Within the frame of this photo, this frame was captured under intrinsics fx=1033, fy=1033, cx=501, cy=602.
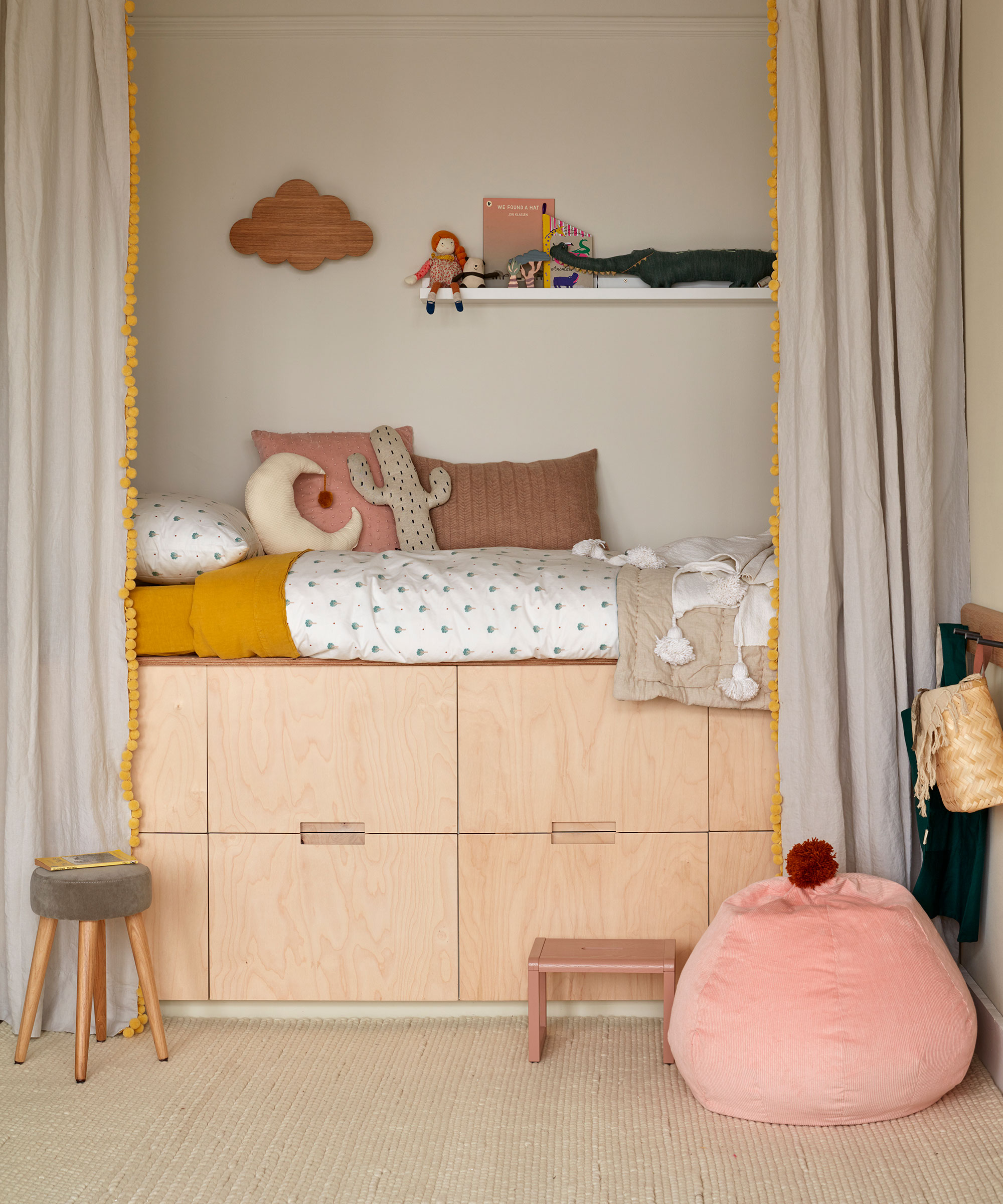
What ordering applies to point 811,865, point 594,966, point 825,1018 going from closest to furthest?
point 825,1018 < point 811,865 < point 594,966

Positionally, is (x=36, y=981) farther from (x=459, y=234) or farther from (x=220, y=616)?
(x=459, y=234)

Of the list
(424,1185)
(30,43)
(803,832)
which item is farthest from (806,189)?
(424,1185)

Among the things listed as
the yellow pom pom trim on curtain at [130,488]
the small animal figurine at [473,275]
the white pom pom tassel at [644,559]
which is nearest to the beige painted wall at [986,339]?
the white pom pom tassel at [644,559]

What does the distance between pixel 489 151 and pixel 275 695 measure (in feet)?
5.82

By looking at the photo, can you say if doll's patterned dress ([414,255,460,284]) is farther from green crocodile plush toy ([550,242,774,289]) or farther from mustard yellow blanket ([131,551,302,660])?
mustard yellow blanket ([131,551,302,660])

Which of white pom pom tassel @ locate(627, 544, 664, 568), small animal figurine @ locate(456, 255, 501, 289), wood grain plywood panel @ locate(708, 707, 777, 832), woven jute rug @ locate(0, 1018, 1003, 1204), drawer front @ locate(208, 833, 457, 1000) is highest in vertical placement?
small animal figurine @ locate(456, 255, 501, 289)

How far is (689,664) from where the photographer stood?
6.48 feet

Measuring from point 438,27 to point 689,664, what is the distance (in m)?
2.05

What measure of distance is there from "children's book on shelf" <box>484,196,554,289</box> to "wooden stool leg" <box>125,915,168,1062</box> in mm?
1936

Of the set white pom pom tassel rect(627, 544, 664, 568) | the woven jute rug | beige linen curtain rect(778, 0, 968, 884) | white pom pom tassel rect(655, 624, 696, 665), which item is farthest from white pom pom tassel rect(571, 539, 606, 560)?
the woven jute rug

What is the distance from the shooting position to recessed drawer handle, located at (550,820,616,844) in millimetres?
2051

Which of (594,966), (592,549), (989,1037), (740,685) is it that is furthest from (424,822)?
(989,1037)

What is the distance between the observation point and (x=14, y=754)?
1960 mm

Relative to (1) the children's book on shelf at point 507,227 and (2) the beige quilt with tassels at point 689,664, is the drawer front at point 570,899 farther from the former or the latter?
(1) the children's book on shelf at point 507,227
